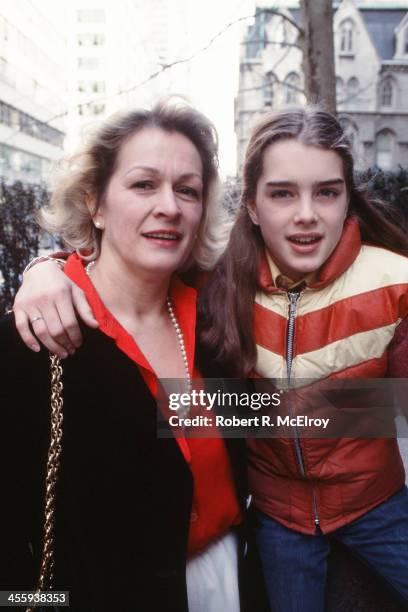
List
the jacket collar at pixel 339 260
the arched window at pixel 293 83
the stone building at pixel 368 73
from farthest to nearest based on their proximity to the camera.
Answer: the stone building at pixel 368 73 < the arched window at pixel 293 83 < the jacket collar at pixel 339 260

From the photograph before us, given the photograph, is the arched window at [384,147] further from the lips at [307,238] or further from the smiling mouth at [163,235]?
the smiling mouth at [163,235]

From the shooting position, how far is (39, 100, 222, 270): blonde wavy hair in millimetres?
1728

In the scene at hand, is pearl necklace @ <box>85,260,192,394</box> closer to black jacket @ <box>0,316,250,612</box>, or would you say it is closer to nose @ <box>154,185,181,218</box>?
black jacket @ <box>0,316,250,612</box>

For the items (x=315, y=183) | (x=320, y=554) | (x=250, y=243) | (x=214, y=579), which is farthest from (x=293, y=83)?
(x=214, y=579)

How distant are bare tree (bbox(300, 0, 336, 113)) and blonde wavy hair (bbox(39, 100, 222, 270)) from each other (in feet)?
9.25

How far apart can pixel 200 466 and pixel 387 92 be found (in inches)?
1331

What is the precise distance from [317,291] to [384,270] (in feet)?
0.74

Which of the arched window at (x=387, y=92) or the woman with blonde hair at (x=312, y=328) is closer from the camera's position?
the woman with blonde hair at (x=312, y=328)

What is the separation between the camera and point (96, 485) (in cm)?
151

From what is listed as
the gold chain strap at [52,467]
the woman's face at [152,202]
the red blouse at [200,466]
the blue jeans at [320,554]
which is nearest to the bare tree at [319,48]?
the woman's face at [152,202]

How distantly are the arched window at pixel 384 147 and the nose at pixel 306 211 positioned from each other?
106 feet

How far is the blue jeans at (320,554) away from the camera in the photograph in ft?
5.70

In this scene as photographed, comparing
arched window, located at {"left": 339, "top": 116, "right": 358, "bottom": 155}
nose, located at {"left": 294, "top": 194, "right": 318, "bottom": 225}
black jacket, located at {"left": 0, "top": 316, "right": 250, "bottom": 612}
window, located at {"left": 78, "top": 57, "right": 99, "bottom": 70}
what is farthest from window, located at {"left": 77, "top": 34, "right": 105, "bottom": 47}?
black jacket, located at {"left": 0, "top": 316, "right": 250, "bottom": 612}

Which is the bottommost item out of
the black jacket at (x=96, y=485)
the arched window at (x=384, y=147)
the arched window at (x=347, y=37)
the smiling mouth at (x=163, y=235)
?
→ the black jacket at (x=96, y=485)
